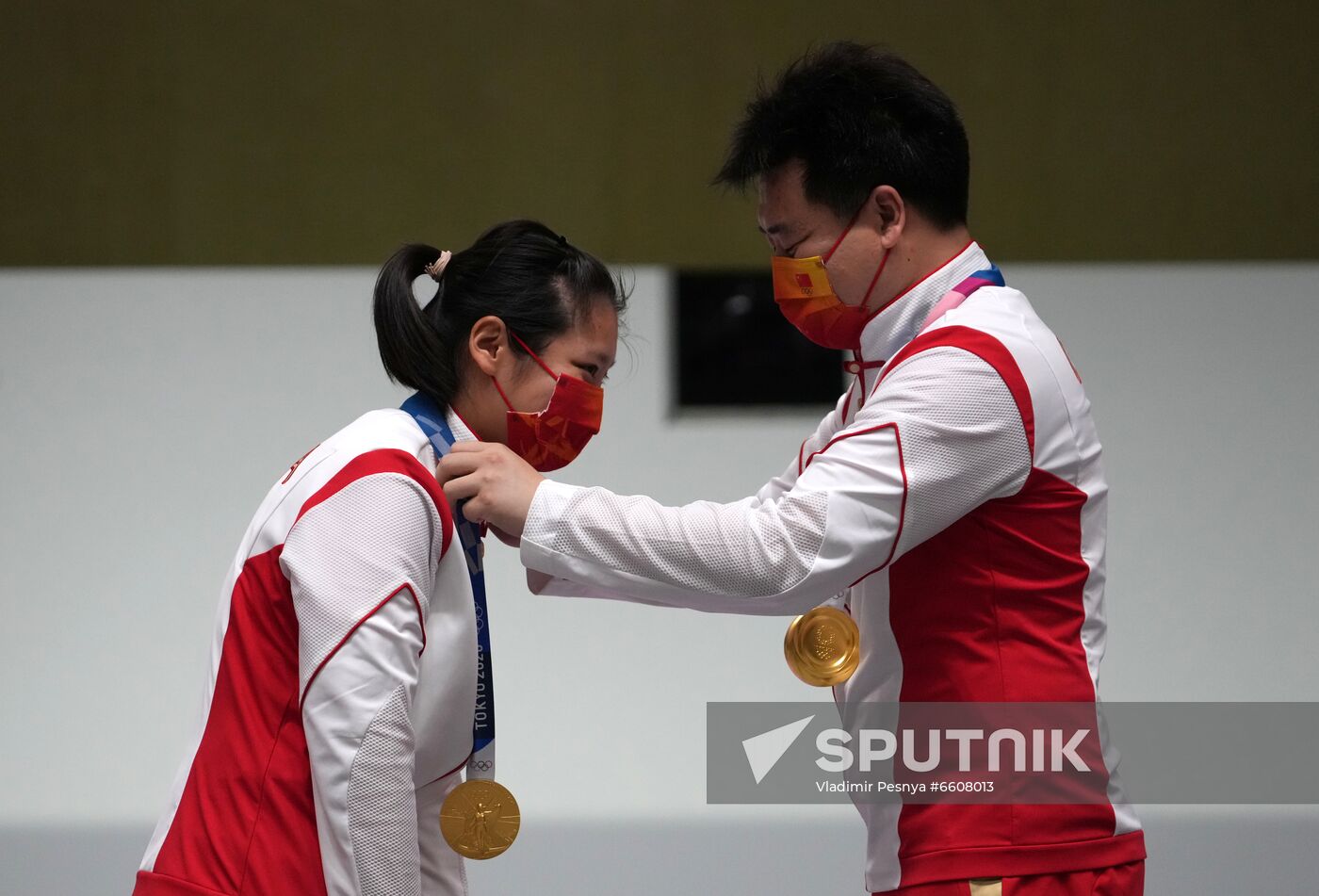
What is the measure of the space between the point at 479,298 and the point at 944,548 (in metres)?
0.66

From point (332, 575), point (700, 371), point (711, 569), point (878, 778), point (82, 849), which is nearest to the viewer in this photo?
point (332, 575)

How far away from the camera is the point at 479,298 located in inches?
66.4

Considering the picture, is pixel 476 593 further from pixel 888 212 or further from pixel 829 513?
pixel 888 212

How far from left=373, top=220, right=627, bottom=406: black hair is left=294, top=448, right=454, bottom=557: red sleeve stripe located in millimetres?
241

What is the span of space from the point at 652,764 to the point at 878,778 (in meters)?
2.02

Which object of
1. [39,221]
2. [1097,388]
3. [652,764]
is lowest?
[652,764]

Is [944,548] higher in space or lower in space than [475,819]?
higher

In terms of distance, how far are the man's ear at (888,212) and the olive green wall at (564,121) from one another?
192 centimetres

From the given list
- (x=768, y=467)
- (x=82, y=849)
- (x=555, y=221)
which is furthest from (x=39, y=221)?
(x=768, y=467)

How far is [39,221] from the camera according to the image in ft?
11.5

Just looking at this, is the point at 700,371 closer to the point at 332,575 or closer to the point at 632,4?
the point at 632,4

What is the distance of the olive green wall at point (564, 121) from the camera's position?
3.47m

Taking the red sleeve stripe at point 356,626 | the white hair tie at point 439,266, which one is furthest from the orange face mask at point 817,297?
the red sleeve stripe at point 356,626

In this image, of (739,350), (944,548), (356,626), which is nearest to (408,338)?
(356,626)
